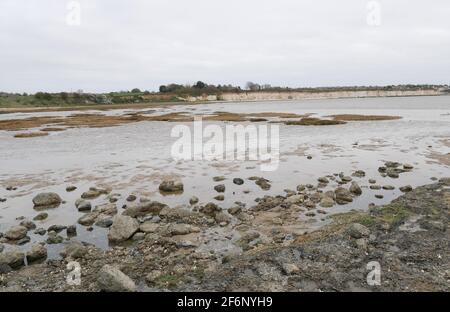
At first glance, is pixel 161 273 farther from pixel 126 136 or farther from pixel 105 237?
pixel 126 136

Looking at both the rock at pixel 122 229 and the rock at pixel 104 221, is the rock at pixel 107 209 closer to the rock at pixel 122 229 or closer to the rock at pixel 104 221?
the rock at pixel 104 221

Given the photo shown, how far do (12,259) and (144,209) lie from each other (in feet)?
17.5

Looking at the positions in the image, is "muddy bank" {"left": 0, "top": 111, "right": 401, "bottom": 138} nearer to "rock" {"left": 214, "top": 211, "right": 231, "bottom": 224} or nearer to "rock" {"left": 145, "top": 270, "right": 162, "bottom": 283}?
"rock" {"left": 214, "top": 211, "right": 231, "bottom": 224}

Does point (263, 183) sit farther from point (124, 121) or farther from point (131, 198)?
point (124, 121)

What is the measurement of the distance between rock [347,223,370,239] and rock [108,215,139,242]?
280 inches

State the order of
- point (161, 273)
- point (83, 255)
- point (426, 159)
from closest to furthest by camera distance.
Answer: point (161, 273) → point (83, 255) → point (426, 159)

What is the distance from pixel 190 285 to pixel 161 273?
1.04 meters

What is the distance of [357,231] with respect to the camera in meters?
11.2

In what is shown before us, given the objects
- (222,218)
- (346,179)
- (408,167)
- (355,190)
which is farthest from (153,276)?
(408,167)

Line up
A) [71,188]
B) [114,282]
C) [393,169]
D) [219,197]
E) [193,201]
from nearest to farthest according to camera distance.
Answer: [114,282]
[193,201]
[219,197]
[71,188]
[393,169]

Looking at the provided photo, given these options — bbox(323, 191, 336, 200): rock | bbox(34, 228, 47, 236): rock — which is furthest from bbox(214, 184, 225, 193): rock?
bbox(34, 228, 47, 236): rock

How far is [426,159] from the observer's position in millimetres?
24875
